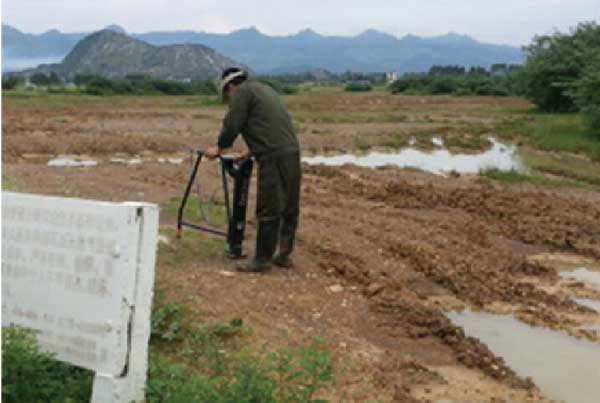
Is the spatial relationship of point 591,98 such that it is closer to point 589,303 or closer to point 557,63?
point 557,63

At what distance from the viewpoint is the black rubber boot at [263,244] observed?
740 cm

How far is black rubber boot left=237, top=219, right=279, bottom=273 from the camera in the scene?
7402 mm

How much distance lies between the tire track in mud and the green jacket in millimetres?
1437

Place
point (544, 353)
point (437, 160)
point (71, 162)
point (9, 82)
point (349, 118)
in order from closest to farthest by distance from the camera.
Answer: point (544, 353) → point (71, 162) → point (437, 160) → point (349, 118) → point (9, 82)

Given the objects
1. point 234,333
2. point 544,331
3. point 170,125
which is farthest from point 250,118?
point 170,125

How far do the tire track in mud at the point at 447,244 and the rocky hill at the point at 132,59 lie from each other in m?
110

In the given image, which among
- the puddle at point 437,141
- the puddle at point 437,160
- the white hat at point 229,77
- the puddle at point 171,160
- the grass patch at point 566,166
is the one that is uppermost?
the white hat at point 229,77

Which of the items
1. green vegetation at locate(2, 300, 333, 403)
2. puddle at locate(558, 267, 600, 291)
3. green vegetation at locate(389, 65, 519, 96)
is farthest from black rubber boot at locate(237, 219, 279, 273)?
green vegetation at locate(389, 65, 519, 96)

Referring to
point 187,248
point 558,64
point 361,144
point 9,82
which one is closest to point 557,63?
point 558,64

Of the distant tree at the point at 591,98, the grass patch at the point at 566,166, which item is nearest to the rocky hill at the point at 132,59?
the distant tree at the point at 591,98

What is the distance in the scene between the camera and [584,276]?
8938mm

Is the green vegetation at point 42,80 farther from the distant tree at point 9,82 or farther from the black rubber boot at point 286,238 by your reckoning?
the black rubber boot at point 286,238

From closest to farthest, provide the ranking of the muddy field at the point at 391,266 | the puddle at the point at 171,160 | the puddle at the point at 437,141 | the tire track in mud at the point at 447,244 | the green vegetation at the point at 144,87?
the muddy field at the point at 391,266 → the tire track in mud at the point at 447,244 → the puddle at the point at 171,160 → the puddle at the point at 437,141 → the green vegetation at the point at 144,87

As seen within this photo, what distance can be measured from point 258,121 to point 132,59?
404 feet
